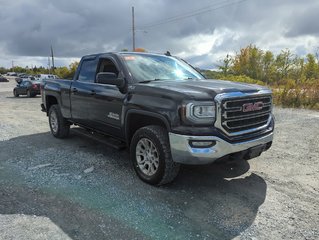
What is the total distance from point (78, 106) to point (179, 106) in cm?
299

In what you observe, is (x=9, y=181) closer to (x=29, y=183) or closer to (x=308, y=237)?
(x=29, y=183)

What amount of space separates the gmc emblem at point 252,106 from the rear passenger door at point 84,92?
2.73 metres

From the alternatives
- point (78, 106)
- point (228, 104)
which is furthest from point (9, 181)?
point (228, 104)

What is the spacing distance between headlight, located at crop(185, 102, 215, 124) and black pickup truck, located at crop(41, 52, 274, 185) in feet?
0.04

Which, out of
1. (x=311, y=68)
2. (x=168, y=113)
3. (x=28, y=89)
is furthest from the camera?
(x=311, y=68)

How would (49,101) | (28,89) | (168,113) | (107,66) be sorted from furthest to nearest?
1. (28,89)
2. (49,101)
3. (107,66)
4. (168,113)

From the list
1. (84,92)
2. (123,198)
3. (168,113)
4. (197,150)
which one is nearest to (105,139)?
(84,92)

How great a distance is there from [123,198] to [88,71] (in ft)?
9.40

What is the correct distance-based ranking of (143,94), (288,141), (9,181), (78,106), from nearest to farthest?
(143,94) → (9,181) → (78,106) → (288,141)

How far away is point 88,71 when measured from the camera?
5.93 m

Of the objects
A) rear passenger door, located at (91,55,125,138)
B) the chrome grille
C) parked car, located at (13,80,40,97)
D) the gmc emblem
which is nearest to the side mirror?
rear passenger door, located at (91,55,125,138)

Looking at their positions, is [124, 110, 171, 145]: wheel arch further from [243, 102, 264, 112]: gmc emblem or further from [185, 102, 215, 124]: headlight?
[243, 102, 264, 112]: gmc emblem

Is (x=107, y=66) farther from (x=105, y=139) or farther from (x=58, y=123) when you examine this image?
(x=58, y=123)

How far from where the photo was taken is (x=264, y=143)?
4.33 m
